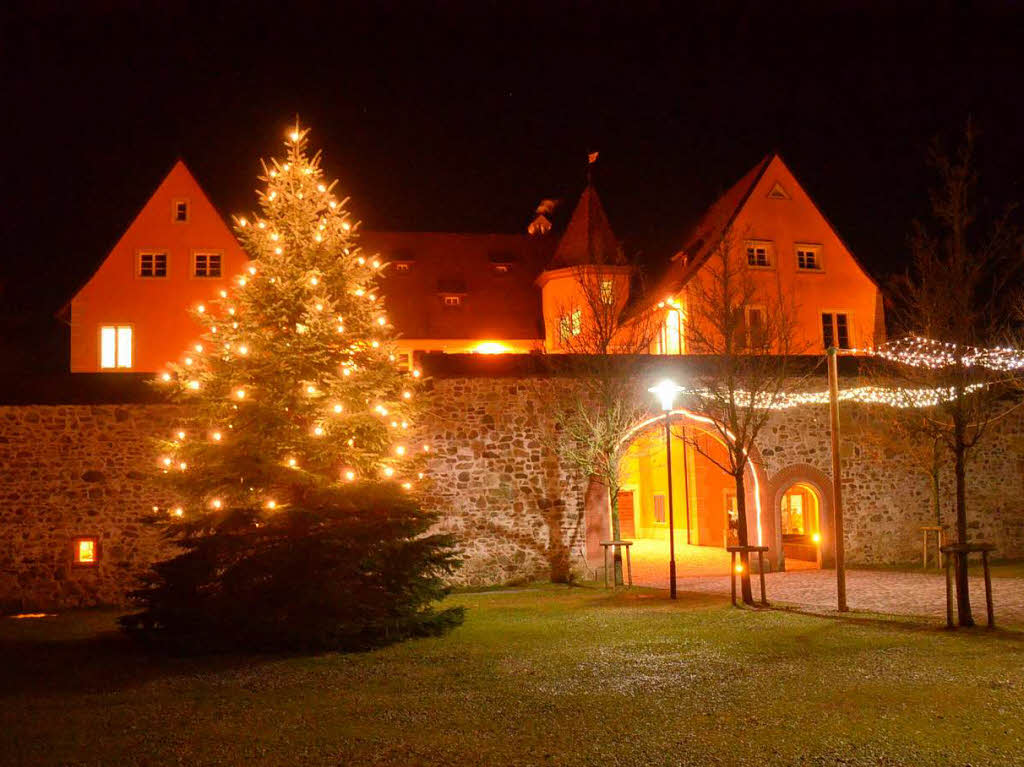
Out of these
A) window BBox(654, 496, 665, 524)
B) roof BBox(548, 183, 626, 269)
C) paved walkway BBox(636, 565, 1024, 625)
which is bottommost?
paved walkway BBox(636, 565, 1024, 625)

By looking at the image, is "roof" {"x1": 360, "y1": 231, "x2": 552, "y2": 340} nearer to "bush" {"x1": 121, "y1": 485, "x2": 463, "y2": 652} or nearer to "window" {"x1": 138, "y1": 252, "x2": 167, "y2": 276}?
"window" {"x1": 138, "y1": 252, "x2": 167, "y2": 276}

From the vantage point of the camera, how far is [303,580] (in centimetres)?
1014

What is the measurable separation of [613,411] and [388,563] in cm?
678

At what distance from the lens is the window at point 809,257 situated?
1067 inches

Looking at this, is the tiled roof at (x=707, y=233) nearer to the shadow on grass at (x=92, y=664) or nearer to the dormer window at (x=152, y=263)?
the dormer window at (x=152, y=263)

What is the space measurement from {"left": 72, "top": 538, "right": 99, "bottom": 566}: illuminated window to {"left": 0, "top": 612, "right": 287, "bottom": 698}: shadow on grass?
3923 millimetres

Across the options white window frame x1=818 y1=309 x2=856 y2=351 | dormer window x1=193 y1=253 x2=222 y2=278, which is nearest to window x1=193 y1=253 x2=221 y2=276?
dormer window x1=193 y1=253 x2=222 y2=278

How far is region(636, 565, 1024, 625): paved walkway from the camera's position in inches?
481

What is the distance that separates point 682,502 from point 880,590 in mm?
12120

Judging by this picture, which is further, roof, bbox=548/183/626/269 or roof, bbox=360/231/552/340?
roof, bbox=360/231/552/340

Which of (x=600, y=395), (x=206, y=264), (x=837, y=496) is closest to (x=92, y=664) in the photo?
(x=837, y=496)

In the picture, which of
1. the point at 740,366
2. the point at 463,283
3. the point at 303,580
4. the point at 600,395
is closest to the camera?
the point at 303,580

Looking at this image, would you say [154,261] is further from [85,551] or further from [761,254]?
[761,254]

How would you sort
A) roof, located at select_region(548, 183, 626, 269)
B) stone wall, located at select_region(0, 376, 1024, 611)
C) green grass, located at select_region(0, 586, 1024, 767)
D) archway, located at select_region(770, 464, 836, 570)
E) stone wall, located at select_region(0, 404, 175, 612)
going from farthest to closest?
roof, located at select_region(548, 183, 626, 269), archway, located at select_region(770, 464, 836, 570), stone wall, located at select_region(0, 376, 1024, 611), stone wall, located at select_region(0, 404, 175, 612), green grass, located at select_region(0, 586, 1024, 767)
